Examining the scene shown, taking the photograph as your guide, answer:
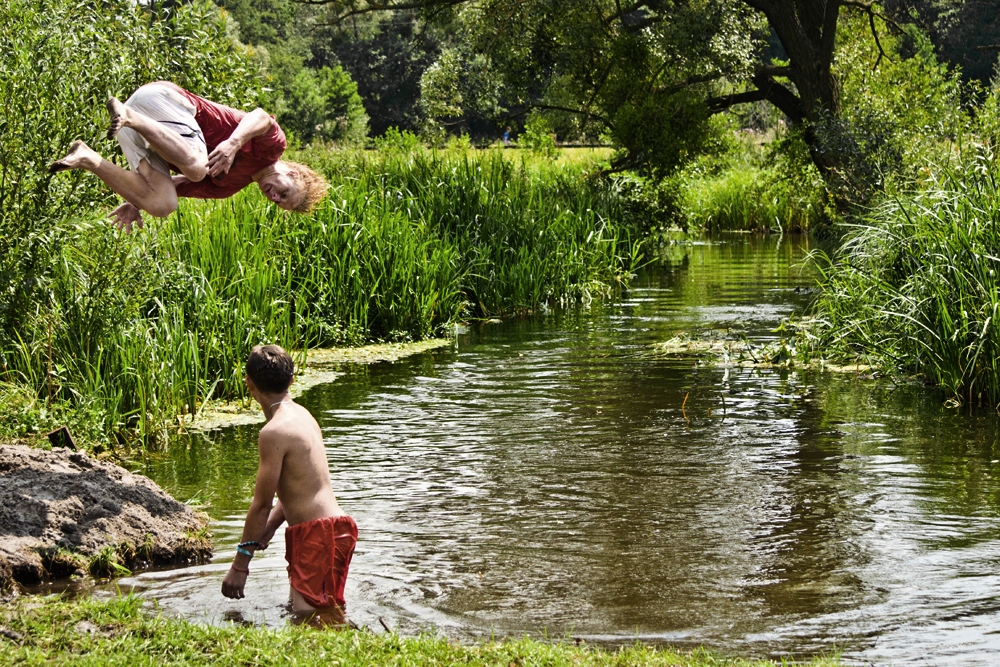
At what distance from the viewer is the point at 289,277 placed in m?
11.2

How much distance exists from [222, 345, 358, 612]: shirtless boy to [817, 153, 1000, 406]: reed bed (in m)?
5.89

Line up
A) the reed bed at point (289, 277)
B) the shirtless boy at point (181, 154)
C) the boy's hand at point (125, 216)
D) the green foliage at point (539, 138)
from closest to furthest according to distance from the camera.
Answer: the shirtless boy at point (181, 154), the boy's hand at point (125, 216), the reed bed at point (289, 277), the green foliage at point (539, 138)

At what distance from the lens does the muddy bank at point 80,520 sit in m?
5.43

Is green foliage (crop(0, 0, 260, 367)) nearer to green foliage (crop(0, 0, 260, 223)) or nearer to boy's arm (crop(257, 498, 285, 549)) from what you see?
green foliage (crop(0, 0, 260, 223))

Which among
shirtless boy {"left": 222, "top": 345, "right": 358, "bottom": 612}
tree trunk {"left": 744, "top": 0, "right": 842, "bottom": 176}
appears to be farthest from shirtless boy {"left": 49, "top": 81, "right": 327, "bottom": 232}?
tree trunk {"left": 744, "top": 0, "right": 842, "bottom": 176}

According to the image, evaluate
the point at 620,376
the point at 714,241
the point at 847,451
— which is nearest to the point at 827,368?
the point at 620,376

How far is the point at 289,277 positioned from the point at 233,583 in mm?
6708

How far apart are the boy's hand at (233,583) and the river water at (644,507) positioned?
0.79ft

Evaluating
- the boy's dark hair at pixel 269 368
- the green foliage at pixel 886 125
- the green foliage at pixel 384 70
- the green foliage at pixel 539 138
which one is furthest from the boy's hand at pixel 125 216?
the green foliage at pixel 384 70

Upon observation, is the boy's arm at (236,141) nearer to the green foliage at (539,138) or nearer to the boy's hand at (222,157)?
the boy's hand at (222,157)

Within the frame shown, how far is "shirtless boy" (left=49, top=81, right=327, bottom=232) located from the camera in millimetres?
4598

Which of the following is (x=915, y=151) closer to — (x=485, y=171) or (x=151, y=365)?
(x=485, y=171)

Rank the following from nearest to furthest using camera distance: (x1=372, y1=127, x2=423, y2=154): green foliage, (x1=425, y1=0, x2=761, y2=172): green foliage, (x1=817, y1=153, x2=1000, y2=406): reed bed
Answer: (x1=817, y1=153, x2=1000, y2=406): reed bed < (x1=425, y1=0, x2=761, y2=172): green foliage < (x1=372, y1=127, x2=423, y2=154): green foliage

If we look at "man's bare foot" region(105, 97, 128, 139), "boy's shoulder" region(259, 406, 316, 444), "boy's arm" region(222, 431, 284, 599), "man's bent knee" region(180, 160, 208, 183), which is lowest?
"boy's arm" region(222, 431, 284, 599)
